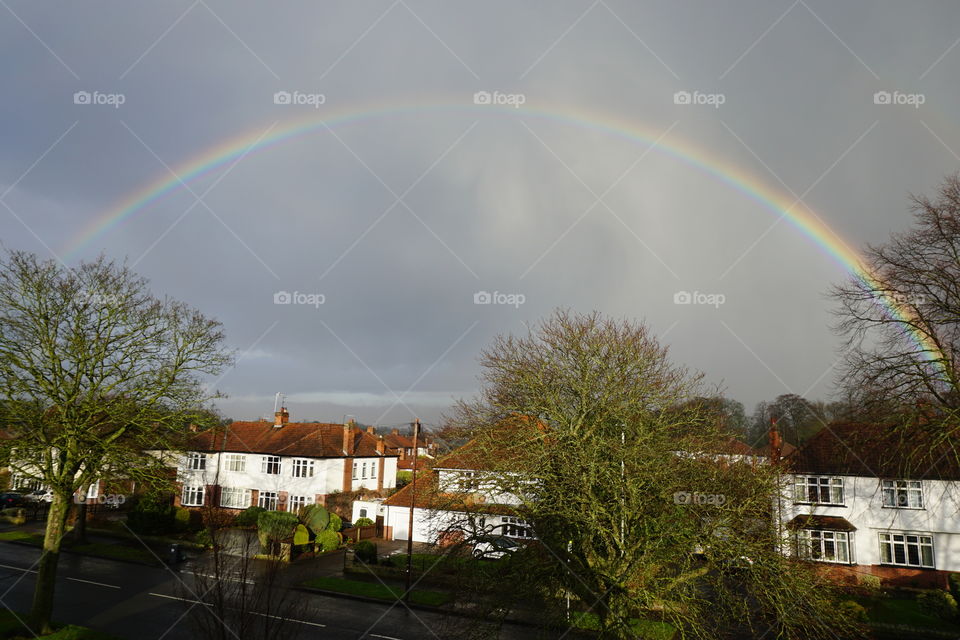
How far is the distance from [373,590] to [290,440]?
23.3 m

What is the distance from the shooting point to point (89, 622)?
1997 centimetres

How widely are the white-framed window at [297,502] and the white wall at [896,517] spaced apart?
32.5m

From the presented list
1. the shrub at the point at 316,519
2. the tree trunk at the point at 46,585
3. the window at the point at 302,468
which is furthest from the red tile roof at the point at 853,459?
the window at the point at 302,468

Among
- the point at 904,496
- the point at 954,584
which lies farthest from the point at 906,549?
the point at 954,584

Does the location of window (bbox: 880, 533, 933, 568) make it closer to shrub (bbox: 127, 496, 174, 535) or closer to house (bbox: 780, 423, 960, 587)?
house (bbox: 780, 423, 960, 587)

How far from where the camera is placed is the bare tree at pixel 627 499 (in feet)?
48.3

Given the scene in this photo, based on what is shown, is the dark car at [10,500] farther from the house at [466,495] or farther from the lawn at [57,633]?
the house at [466,495]

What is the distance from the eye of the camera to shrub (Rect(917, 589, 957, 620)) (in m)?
23.1

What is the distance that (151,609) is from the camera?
22188mm

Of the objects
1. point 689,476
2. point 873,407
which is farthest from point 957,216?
point 689,476

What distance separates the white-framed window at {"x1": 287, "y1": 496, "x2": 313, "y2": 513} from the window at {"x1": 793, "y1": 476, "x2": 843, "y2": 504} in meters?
33.7

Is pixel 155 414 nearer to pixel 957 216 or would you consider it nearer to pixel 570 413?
pixel 570 413

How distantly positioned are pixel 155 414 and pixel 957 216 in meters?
28.0

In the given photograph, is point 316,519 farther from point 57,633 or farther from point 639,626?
point 639,626
